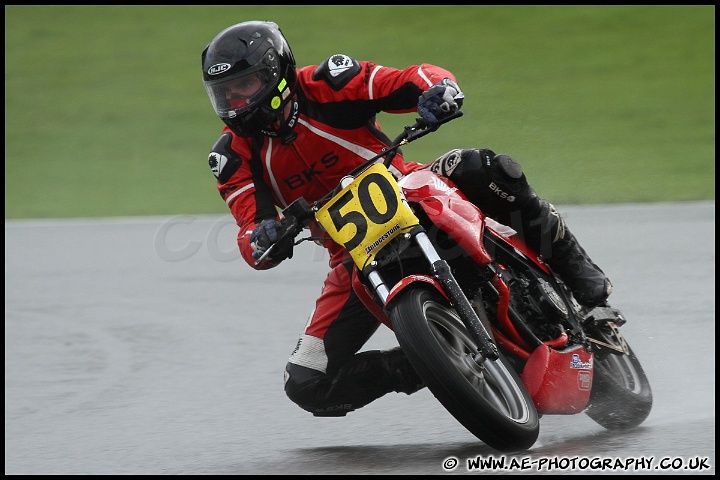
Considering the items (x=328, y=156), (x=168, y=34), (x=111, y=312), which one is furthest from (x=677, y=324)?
(x=168, y=34)

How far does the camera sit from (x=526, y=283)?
4.54m

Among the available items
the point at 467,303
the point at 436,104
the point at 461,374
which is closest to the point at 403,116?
the point at 436,104

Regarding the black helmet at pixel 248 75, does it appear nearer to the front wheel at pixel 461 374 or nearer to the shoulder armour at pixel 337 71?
the shoulder armour at pixel 337 71

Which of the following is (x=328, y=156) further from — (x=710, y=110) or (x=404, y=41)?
(x=404, y=41)

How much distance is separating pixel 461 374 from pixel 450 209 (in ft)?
2.34

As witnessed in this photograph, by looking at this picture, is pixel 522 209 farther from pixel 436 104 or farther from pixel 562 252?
pixel 436 104

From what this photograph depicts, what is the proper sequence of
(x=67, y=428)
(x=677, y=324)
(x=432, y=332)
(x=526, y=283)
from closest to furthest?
(x=432, y=332) < (x=526, y=283) < (x=67, y=428) < (x=677, y=324)

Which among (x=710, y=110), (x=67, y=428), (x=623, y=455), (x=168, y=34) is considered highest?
(x=623, y=455)

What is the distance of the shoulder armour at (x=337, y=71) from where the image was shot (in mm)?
4754

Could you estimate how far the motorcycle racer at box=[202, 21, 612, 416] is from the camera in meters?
4.57

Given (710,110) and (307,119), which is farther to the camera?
(710,110)

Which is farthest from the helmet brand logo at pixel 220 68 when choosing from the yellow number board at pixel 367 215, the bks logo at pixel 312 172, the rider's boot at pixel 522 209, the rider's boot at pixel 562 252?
the rider's boot at pixel 562 252

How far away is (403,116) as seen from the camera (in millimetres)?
14727

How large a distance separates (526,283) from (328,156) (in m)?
0.94
